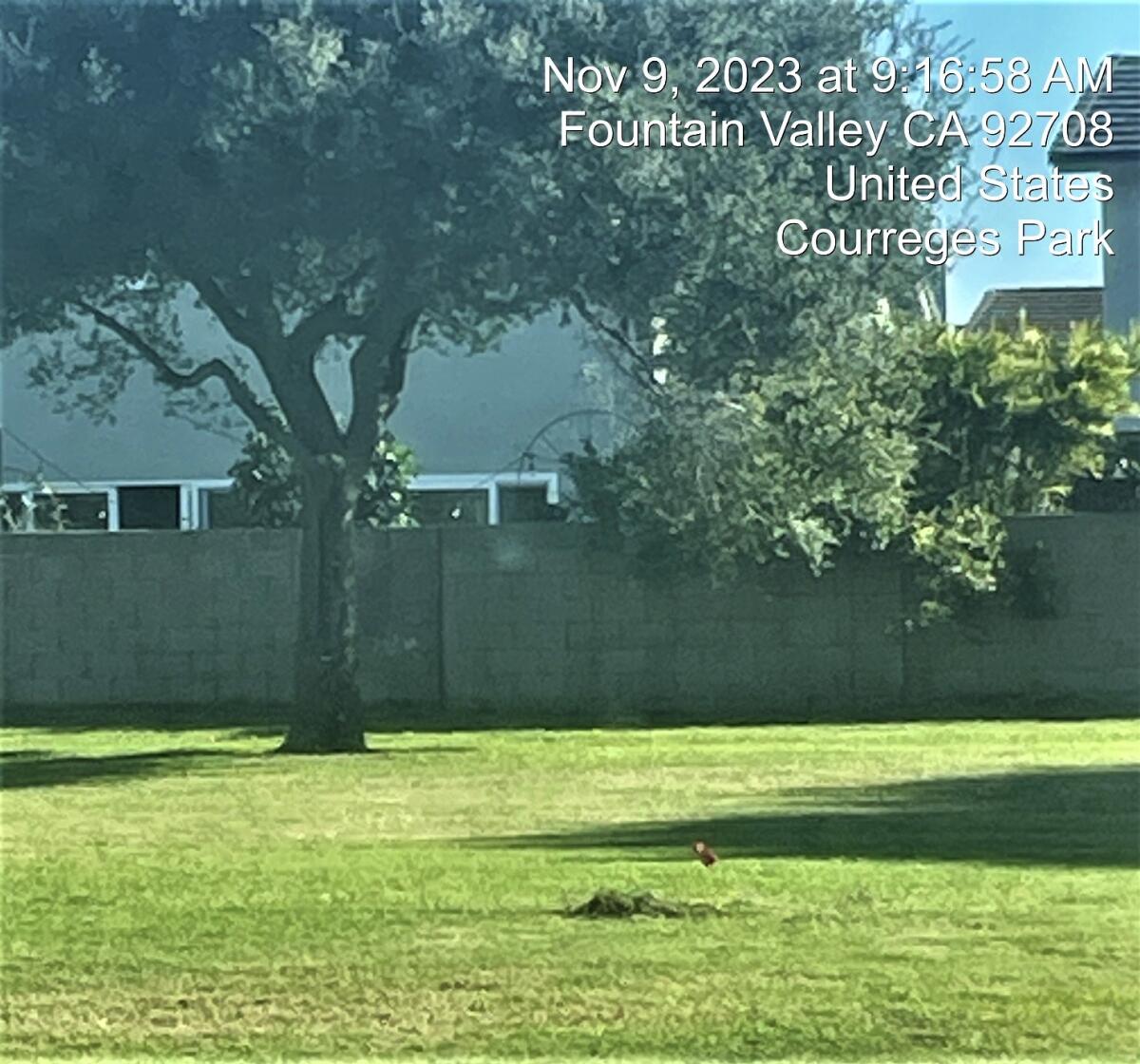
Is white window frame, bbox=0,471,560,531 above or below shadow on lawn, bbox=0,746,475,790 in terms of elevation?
above

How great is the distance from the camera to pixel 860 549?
20.7 meters

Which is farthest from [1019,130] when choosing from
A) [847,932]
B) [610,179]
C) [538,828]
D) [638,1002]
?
[638,1002]

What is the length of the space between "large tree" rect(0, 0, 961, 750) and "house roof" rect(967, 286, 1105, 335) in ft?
32.8

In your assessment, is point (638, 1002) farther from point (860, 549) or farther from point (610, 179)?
point (860, 549)

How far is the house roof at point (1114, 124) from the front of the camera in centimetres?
1641

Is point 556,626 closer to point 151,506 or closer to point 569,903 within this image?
point 151,506

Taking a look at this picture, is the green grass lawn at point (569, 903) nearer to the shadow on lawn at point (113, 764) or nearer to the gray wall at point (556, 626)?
the shadow on lawn at point (113, 764)

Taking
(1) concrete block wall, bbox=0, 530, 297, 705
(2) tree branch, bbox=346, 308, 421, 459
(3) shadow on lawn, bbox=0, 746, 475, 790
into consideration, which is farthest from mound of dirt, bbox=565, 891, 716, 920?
(1) concrete block wall, bbox=0, 530, 297, 705

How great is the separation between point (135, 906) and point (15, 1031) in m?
2.38

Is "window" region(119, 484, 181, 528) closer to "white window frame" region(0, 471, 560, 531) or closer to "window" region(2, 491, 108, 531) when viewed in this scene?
"white window frame" region(0, 471, 560, 531)

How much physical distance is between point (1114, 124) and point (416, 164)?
27.2ft

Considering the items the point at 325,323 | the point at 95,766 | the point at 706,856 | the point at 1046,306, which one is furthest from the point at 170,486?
the point at 706,856

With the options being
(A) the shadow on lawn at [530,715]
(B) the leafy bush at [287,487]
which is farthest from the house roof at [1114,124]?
(B) the leafy bush at [287,487]

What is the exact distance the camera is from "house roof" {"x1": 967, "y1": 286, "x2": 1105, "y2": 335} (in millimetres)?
26328
